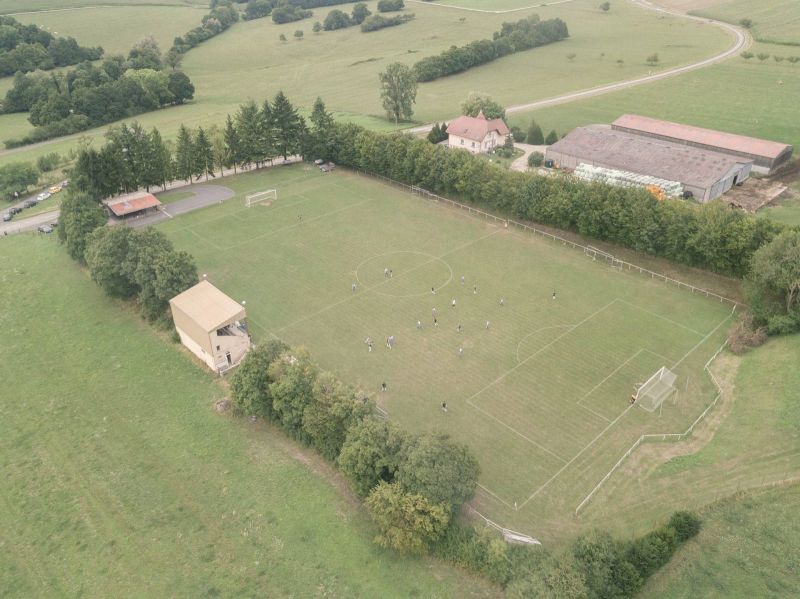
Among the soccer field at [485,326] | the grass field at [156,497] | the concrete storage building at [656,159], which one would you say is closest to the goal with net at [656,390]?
the soccer field at [485,326]

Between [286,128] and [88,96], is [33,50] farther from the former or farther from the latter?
[286,128]

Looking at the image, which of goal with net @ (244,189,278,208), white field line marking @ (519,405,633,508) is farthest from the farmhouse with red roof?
white field line marking @ (519,405,633,508)

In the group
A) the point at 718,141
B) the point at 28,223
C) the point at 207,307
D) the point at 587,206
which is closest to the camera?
the point at 207,307

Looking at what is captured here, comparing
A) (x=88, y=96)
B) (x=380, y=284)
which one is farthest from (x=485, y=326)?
(x=88, y=96)

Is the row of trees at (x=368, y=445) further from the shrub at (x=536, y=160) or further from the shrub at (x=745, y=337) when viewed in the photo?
the shrub at (x=536, y=160)

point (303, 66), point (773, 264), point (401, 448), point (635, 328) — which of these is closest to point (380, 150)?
point (635, 328)

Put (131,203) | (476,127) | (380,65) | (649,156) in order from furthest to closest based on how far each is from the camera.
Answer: (380,65)
(476,127)
(649,156)
(131,203)

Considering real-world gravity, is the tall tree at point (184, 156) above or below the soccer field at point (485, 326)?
above
